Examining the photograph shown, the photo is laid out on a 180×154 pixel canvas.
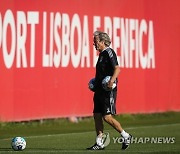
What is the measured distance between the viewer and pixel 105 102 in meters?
16.4

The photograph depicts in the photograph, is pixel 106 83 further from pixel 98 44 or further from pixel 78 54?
pixel 78 54

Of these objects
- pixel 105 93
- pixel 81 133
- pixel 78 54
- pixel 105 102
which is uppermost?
pixel 78 54

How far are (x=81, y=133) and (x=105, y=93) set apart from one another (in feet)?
15.6

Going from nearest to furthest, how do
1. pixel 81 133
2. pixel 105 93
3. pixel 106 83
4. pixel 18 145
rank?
pixel 106 83, pixel 18 145, pixel 105 93, pixel 81 133

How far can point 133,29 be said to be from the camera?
27391 millimetres

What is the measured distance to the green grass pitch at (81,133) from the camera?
54.5 feet

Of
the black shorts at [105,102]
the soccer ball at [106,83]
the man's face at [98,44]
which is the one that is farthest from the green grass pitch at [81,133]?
the man's face at [98,44]

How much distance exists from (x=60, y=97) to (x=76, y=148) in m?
7.52

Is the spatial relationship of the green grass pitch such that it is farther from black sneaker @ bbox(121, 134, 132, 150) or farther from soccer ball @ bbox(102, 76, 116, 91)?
soccer ball @ bbox(102, 76, 116, 91)

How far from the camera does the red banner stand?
22672 millimetres

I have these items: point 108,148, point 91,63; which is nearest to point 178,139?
point 108,148

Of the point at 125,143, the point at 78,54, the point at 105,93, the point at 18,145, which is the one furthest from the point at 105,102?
the point at 78,54

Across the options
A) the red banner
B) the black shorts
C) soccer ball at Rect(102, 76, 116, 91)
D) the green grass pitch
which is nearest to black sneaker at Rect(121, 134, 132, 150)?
the green grass pitch

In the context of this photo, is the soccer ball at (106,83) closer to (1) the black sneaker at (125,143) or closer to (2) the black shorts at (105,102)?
(2) the black shorts at (105,102)
